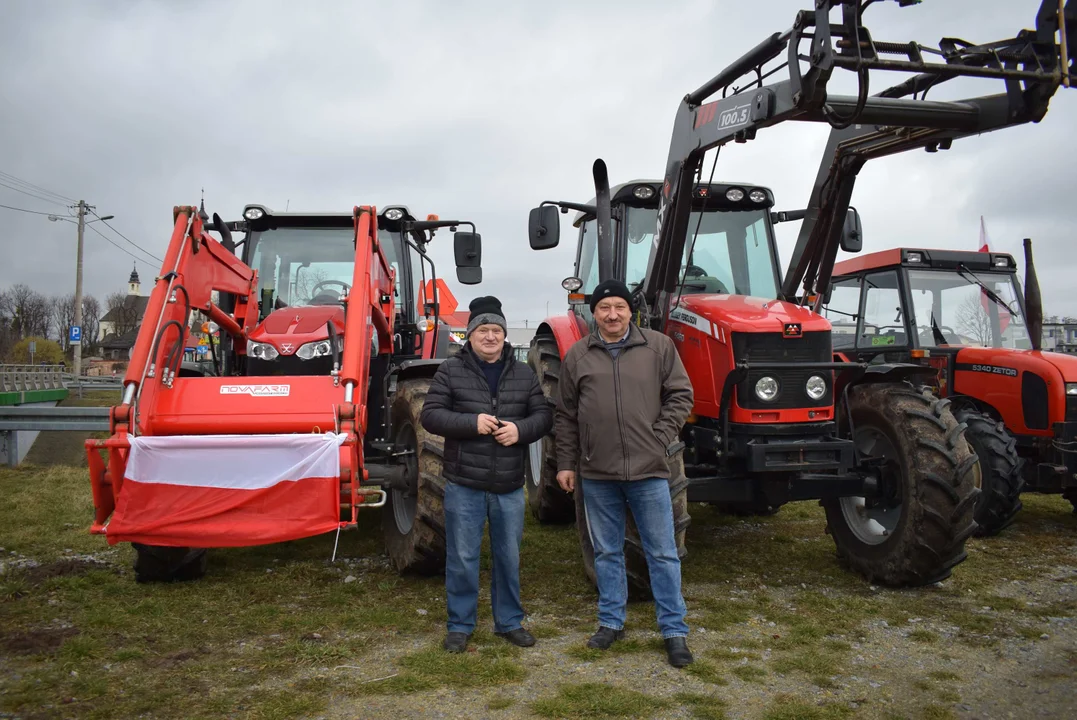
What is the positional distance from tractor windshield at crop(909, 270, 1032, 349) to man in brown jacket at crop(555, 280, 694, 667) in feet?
14.2

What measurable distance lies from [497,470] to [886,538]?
2.62 metres

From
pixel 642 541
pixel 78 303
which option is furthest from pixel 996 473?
pixel 78 303

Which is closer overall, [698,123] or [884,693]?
[884,693]

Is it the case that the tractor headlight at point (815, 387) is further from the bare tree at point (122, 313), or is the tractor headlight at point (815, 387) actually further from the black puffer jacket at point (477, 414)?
the bare tree at point (122, 313)

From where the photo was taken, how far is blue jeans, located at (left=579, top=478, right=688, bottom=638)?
152 inches

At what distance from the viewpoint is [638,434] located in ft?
12.8

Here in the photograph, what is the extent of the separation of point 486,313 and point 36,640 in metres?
2.70

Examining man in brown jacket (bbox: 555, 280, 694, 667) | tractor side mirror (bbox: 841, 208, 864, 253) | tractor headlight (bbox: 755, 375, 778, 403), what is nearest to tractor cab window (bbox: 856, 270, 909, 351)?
tractor side mirror (bbox: 841, 208, 864, 253)

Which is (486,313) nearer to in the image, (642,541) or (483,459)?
(483,459)

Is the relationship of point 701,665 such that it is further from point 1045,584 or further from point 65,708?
point 1045,584

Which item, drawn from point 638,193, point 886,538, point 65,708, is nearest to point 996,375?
point 886,538

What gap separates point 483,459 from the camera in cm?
390

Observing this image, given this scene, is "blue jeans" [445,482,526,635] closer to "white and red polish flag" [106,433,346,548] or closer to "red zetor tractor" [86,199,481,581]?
"red zetor tractor" [86,199,481,581]

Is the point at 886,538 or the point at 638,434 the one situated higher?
the point at 638,434
